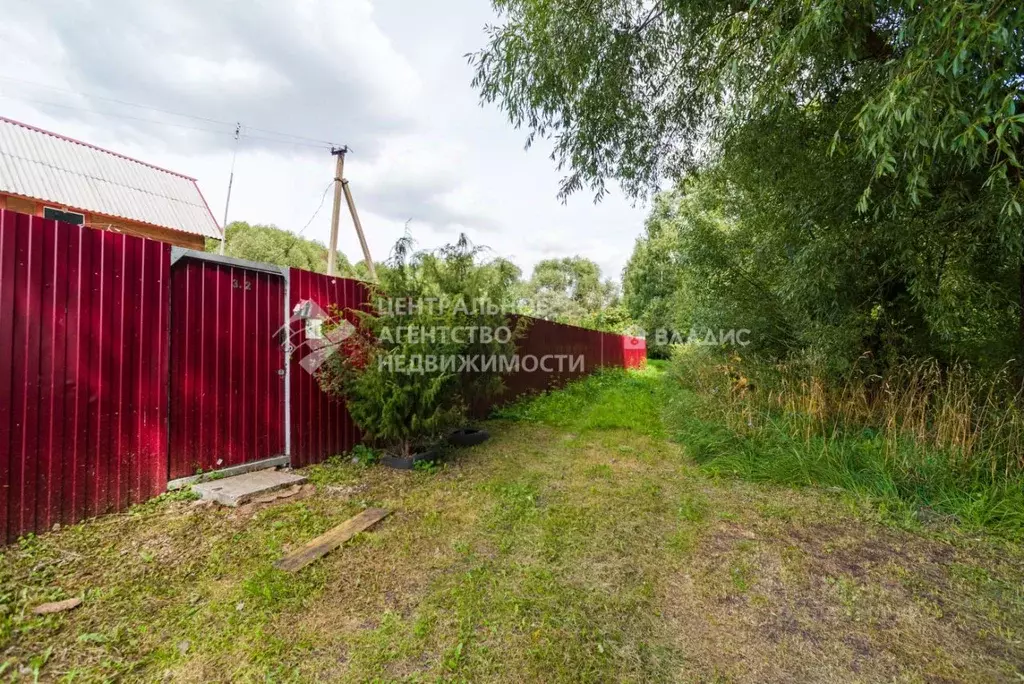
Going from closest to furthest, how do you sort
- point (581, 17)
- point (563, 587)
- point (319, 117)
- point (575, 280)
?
1. point (563, 587)
2. point (581, 17)
3. point (319, 117)
4. point (575, 280)

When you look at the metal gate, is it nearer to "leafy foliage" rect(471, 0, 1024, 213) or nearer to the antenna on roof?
"leafy foliage" rect(471, 0, 1024, 213)

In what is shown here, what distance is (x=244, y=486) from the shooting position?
2.99 m

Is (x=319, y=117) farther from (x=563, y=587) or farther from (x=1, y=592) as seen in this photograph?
(x=563, y=587)

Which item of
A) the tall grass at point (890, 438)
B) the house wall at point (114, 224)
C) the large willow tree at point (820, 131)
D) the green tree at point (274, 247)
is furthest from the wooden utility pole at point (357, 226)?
the green tree at point (274, 247)

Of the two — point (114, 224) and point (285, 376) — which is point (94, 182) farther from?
point (285, 376)

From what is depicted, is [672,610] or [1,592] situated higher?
[1,592]

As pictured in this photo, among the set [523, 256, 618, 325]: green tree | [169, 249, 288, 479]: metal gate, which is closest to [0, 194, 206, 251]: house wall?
[169, 249, 288, 479]: metal gate

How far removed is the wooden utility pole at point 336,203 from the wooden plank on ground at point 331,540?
6827mm

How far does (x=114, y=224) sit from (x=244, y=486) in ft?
33.2

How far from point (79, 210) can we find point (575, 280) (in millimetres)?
28089

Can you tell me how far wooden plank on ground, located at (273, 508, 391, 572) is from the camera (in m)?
2.18

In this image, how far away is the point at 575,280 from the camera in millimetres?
32969

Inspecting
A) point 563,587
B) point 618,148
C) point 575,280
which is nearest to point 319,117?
point 618,148

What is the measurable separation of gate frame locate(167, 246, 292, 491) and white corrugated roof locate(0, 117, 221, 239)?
29.0 ft
